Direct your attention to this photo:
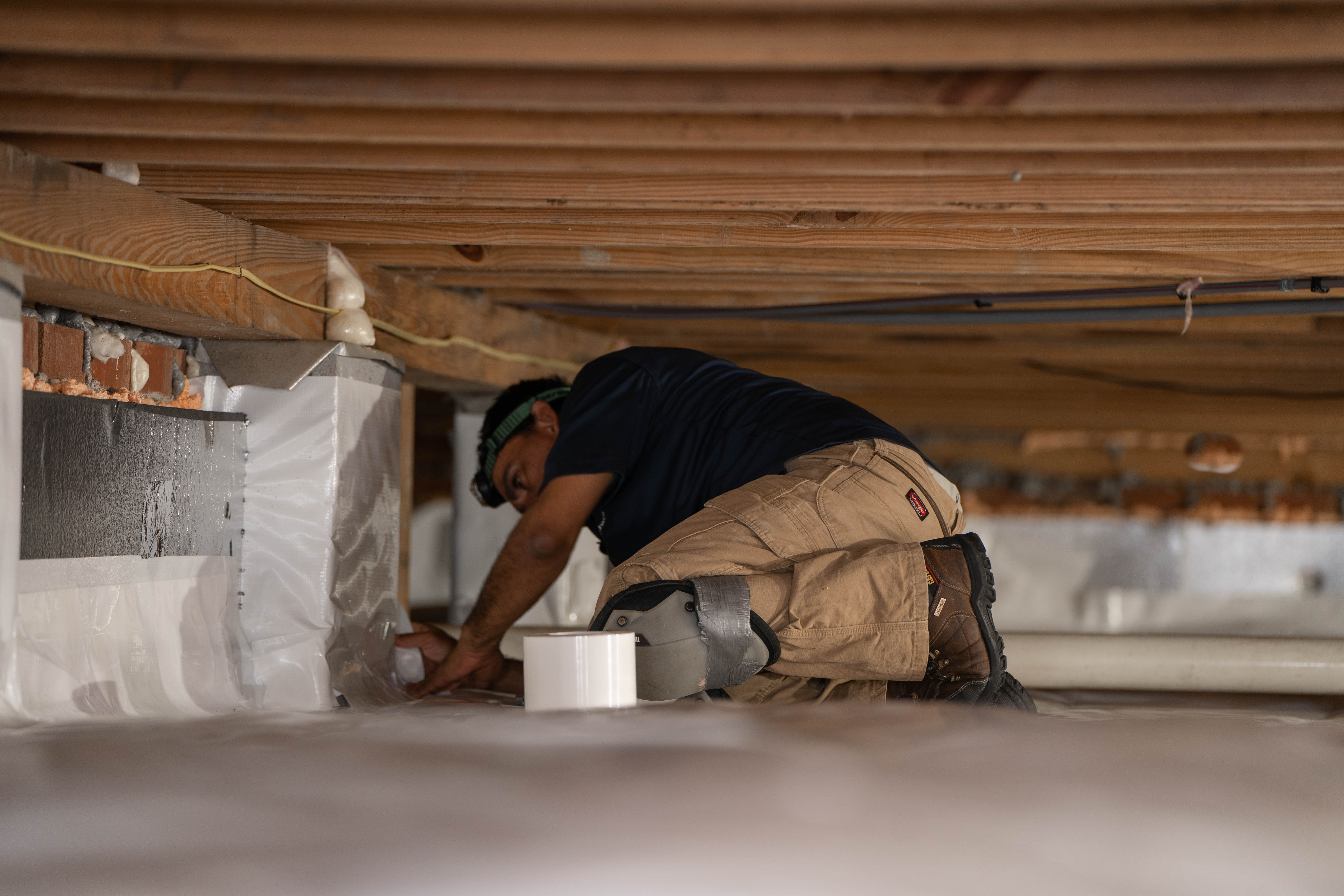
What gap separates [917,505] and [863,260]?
22.9 inches

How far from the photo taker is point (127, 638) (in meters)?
1.77

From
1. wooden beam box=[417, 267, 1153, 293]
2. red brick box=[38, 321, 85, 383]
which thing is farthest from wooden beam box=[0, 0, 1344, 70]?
wooden beam box=[417, 267, 1153, 293]

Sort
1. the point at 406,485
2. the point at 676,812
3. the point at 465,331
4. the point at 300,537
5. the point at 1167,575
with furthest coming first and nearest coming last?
the point at 1167,575
the point at 406,485
the point at 465,331
the point at 300,537
the point at 676,812

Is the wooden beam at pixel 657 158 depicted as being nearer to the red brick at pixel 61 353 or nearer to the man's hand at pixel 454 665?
the red brick at pixel 61 353

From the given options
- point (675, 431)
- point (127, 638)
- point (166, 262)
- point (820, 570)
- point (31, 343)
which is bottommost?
point (127, 638)

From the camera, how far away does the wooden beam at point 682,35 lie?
1.15 metres

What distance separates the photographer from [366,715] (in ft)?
5.34

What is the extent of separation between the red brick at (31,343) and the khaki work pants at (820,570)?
0.92 metres

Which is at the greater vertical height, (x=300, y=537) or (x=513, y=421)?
(x=513, y=421)

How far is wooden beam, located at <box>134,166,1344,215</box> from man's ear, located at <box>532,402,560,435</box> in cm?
66

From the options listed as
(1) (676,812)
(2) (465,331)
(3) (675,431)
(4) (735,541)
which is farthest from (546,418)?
(1) (676,812)

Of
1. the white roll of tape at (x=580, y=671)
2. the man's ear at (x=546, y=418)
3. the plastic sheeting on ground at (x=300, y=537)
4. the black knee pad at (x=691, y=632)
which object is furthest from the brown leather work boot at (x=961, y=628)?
the plastic sheeting on ground at (x=300, y=537)

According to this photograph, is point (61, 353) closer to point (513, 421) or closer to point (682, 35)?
point (513, 421)

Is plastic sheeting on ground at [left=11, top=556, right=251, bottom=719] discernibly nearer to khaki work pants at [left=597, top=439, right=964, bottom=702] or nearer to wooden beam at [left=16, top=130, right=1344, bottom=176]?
wooden beam at [left=16, top=130, right=1344, bottom=176]
